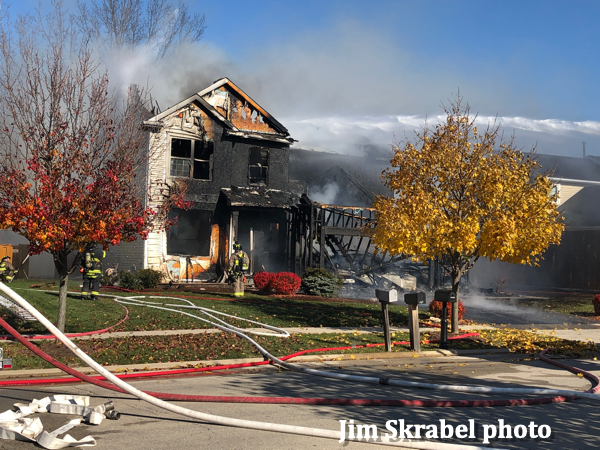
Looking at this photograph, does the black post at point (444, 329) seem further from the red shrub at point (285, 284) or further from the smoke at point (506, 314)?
the red shrub at point (285, 284)

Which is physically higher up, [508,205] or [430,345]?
[508,205]

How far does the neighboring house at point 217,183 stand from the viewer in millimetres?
25562

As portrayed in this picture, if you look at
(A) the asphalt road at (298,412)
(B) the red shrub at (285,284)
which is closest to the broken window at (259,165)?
(B) the red shrub at (285,284)

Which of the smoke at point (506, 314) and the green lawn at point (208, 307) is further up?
the green lawn at point (208, 307)

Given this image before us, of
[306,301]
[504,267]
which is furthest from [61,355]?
[504,267]

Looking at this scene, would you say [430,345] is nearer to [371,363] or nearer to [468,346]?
[468,346]

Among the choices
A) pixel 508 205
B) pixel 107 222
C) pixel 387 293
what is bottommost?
pixel 387 293

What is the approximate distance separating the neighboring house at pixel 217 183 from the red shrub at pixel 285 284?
5.47 meters

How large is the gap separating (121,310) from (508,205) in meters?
10.5

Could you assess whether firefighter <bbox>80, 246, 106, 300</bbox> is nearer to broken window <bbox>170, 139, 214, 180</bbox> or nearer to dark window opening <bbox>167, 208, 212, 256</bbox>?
dark window opening <bbox>167, 208, 212, 256</bbox>

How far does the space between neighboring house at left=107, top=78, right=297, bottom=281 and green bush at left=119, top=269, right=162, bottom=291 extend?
3.82 meters

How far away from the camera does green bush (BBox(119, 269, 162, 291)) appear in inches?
815

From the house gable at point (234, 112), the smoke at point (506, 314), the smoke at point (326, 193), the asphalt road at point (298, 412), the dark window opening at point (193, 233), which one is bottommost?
the smoke at point (506, 314)

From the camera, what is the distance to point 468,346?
13367 millimetres
